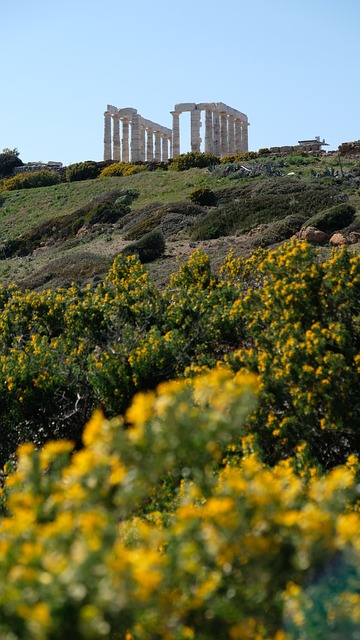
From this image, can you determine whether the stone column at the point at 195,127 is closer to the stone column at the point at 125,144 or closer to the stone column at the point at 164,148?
the stone column at the point at 164,148

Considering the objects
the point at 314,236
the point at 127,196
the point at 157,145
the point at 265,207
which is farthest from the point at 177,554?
the point at 157,145

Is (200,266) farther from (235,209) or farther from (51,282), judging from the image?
(235,209)

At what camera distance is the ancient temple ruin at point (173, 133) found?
76.1m

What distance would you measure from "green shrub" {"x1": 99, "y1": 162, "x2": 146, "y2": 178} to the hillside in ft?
6.41

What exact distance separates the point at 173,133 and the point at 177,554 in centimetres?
7504

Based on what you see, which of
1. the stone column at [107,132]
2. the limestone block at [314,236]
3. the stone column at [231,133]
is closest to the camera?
the limestone block at [314,236]

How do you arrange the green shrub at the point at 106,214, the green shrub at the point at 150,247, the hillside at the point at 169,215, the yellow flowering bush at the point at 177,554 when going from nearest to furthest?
the yellow flowering bush at the point at 177,554
the hillside at the point at 169,215
the green shrub at the point at 150,247
the green shrub at the point at 106,214

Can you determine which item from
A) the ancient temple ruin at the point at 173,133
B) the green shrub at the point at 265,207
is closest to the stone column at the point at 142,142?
the ancient temple ruin at the point at 173,133

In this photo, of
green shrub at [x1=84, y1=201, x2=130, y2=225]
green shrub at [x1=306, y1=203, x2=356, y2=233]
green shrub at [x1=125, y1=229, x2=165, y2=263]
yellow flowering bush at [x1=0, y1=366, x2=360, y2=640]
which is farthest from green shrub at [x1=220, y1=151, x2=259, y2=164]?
yellow flowering bush at [x1=0, y1=366, x2=360, y2=640]

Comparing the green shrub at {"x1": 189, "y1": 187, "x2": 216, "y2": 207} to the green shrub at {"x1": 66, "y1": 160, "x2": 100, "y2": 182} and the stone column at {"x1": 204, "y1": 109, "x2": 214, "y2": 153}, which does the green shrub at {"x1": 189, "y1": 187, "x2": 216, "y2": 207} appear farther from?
the stone column at {"x1": 204, "y1": 109, "x2": 214, "y2": 153}

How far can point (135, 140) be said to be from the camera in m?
76.8

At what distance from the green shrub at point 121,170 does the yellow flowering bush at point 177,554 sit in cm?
5798

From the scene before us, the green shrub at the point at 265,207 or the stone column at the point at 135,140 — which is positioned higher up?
the stone column at the point at 135,140

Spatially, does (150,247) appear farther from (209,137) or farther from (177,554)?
(209,137)
